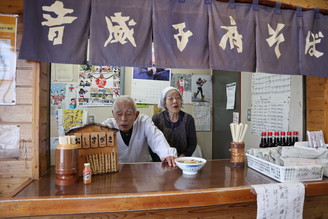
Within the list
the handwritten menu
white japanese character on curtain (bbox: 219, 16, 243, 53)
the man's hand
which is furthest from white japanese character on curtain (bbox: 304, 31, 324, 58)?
the man's hand

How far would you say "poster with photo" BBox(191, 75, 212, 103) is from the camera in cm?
414

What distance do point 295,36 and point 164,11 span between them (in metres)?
1.22

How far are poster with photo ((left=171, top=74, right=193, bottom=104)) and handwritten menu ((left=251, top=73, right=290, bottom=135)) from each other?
1308 mm

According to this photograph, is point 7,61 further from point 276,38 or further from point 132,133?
point 276,38

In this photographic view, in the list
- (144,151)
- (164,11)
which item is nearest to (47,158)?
(144,151)

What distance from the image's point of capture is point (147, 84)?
3898 mm

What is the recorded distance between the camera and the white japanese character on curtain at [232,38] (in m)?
1.82

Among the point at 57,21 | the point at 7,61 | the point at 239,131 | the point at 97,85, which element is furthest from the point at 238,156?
the point at 97,85

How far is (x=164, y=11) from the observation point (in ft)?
5.72

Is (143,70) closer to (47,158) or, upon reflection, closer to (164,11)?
(164,11)

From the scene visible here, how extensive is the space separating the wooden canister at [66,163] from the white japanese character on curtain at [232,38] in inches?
54.4

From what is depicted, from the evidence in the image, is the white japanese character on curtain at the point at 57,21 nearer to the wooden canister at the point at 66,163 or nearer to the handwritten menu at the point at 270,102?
the wooden canister at the point at 66,163

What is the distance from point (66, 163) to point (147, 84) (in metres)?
2.65

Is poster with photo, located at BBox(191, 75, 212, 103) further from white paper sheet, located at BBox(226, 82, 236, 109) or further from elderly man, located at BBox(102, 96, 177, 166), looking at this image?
elderly man, located at BBox(102, 96, 177, 166)
